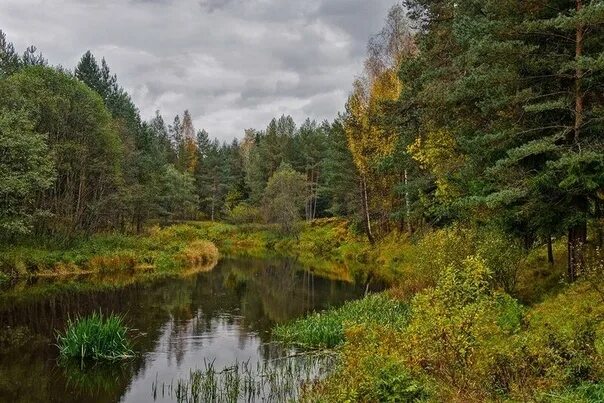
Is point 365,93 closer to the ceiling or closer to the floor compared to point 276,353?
closer to the ceiling

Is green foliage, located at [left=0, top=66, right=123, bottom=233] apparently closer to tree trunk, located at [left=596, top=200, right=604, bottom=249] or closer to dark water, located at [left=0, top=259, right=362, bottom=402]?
dark water, located at [left=0, top=259, right=362, bottom=402]

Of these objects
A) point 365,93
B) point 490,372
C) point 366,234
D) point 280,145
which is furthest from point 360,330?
point 280,145

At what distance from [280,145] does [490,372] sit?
7955 cm

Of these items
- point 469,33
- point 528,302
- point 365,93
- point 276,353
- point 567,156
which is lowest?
point 276,353

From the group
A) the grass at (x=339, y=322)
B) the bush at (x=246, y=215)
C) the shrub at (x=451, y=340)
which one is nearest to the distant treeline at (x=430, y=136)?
the shrub at (x=451, y=340)

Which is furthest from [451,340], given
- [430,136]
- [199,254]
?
[199,254]

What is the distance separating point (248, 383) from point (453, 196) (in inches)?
553

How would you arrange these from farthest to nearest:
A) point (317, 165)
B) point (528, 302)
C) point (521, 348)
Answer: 1. point (317, 165)
2. point (528, 302)
3. point (521, 348)

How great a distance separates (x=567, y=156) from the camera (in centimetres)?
1320

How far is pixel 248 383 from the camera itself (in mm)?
13102

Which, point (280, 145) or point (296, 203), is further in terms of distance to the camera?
Answer: point (280, 145)

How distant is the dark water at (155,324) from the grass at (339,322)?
30.9 inches

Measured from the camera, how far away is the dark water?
13555mm

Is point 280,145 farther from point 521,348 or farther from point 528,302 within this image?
point 521,348
